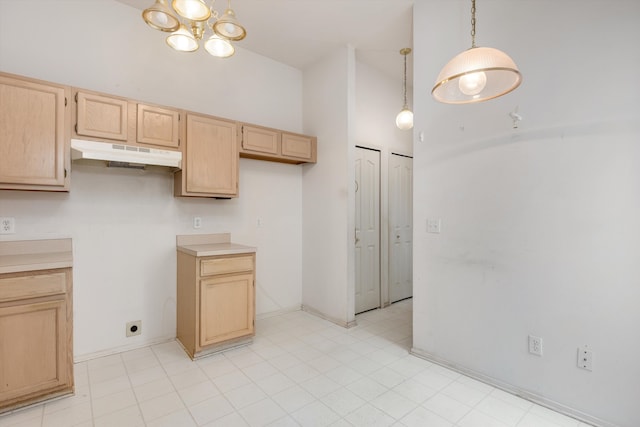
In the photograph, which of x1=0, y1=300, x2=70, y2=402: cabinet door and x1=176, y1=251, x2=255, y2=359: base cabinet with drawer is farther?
x1=176, y1=251, x2=255, y2=359: base cabinet with drawer

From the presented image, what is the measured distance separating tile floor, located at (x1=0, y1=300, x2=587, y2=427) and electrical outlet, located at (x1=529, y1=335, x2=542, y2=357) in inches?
13.6

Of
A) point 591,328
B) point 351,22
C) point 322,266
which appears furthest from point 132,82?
point 591,328

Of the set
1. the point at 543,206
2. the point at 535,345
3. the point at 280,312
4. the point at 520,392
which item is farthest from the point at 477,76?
the point at 280,312

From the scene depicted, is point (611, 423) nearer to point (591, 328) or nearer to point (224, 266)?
point (591, 328)

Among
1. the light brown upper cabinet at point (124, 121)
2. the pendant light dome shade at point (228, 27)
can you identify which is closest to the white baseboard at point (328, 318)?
the light brown upper cabinet at point (124, 121)

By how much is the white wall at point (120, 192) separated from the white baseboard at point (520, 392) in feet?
6.87

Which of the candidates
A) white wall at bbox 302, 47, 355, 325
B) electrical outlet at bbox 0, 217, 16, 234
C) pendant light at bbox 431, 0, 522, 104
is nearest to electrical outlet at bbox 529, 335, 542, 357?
pendant light at bbox 431, 0, 522, 104

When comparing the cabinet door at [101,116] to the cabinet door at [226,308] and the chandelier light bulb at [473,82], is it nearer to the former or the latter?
the cabinet door at [226,308]

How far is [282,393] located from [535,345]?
5.93ft

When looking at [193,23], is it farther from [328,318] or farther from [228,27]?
[328,318]

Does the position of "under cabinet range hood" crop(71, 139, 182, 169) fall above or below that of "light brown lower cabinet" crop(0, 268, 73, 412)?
above

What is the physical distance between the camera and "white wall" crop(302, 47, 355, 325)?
139 inches

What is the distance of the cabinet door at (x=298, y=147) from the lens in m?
3.59

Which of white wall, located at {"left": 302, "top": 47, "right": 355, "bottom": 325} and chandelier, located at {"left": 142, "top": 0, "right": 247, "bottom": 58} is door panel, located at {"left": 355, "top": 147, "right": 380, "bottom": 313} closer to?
white wall, located at {"left": 302, "top": 47, "right": 355, "bottom": 325}
